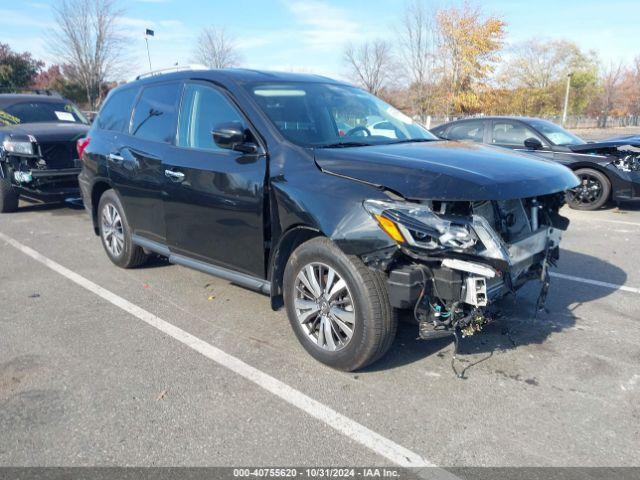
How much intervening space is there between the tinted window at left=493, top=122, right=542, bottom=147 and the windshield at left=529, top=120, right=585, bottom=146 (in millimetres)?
203

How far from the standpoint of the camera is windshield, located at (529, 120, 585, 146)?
9.43 metres

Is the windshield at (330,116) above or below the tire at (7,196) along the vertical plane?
above

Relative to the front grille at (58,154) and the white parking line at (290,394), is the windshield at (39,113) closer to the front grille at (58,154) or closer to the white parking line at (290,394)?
the front grille at (58,154)

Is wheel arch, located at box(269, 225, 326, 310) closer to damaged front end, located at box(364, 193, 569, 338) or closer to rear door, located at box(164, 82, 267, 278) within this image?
rear door, located at box(164, 82, 267, 278)

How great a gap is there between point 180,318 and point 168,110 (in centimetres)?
184

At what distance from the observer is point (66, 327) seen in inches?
166

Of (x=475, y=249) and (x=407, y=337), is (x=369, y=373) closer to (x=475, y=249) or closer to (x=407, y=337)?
(x=407, y=337)

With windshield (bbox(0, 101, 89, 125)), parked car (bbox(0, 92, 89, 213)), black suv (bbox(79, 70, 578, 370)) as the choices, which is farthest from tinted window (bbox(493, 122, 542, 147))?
windshield (bbox(0, 101, 89, 125))

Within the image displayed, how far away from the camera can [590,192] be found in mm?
9203

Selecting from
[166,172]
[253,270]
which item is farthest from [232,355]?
[166,172]

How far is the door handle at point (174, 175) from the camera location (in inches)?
168

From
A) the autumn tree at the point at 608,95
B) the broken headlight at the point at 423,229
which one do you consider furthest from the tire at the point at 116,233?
the autumn tree at the point at 608,95

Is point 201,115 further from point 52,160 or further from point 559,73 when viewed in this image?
point 559,73

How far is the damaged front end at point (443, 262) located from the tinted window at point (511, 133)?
694 centimetres
